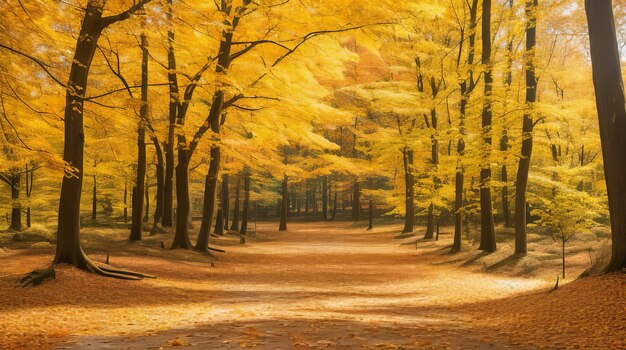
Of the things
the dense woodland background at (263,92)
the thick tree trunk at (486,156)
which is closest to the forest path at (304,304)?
the thick tree trunk at (486,156)

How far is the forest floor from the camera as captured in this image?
19.7 ft

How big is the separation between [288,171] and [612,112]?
18.6 m

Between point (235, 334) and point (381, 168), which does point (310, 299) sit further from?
point (381, 168)

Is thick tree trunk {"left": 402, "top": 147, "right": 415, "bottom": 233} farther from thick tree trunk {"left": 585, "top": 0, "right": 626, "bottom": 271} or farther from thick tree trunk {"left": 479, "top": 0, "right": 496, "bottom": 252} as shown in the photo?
thick tree trunk {"left": 585, "top": 0, "right": 626, "bottom": 271}

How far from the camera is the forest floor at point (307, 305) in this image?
5992 mm

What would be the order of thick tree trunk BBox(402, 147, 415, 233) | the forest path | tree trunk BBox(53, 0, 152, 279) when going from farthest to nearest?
1. thick tree trunk BBox(402, 147, 415, 233)
2. tree trunk BBox(53, 0, 152, 279)
3. the forest path

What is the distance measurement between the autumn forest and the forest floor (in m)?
0.06

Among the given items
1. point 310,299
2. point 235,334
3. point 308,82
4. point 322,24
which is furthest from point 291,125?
point 235,334

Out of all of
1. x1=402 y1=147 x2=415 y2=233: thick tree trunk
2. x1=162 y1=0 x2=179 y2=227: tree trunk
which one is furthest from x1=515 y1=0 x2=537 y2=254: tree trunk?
x1=402 y1=147 x2=415 y2=233: thick tree trunk

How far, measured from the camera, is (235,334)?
6070 millimetres

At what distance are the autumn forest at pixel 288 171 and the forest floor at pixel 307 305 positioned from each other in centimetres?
6

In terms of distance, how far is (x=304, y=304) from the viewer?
32.5 feet

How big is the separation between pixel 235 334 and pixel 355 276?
937 centimetres

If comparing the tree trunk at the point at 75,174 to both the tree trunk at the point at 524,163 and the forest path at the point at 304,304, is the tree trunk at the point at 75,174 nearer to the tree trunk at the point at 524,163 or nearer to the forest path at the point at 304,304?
the forest path at the point at 304,304
